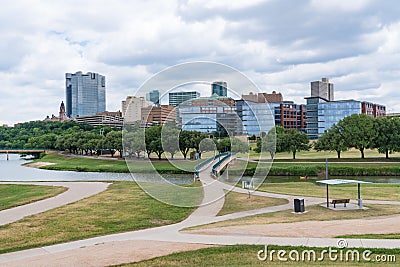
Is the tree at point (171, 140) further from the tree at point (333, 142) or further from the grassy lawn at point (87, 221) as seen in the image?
the tree at point (333, 142)

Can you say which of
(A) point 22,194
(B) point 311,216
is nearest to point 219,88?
(B) point 311,216

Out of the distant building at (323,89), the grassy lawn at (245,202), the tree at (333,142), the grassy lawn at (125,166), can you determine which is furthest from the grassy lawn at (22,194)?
the distant building at (323,89)

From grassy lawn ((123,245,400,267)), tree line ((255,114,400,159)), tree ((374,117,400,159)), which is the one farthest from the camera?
tree line ((255,114,400,159))

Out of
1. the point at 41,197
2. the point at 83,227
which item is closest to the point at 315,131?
the point at 41,197

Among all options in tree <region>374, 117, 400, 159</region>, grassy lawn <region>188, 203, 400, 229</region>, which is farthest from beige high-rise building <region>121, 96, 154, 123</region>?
tree <region>374, 117, 400, 159</region>

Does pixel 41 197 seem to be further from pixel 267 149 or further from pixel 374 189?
pixel 374 189

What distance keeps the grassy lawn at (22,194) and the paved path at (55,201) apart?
2.71ft

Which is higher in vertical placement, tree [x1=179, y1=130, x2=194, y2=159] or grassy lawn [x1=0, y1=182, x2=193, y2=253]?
tree [x1=179, y1=130, x2=194, y2=159]

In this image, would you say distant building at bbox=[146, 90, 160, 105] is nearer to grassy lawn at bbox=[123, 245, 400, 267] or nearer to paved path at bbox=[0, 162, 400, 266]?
paved path at bbox=[0, 162, 400, 266]

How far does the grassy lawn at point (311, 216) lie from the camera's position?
64.6ft

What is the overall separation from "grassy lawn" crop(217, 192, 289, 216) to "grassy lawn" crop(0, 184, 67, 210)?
44.2 feet

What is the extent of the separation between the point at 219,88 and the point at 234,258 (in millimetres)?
11053

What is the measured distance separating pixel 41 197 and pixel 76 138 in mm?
82846

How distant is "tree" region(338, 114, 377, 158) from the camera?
7350 cm
